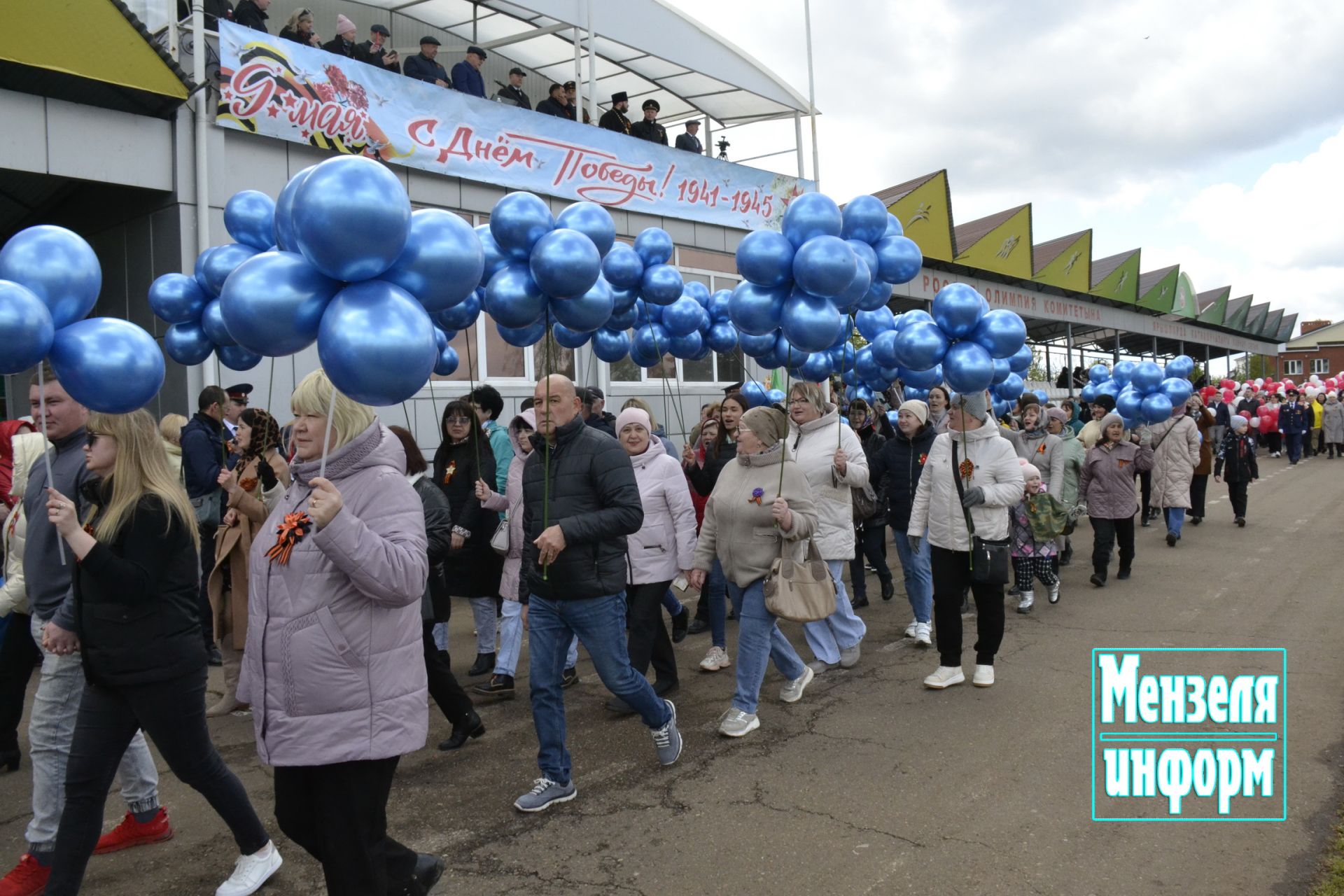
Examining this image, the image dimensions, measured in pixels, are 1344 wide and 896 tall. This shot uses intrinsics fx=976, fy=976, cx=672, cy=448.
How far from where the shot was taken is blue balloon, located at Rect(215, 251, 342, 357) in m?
2.96

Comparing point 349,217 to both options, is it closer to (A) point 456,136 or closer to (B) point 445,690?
(B) point 445,690

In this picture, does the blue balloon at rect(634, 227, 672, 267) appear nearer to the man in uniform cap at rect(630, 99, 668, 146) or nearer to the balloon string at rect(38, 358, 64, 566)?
the balloon string at rect(38, 358, 64, 566)

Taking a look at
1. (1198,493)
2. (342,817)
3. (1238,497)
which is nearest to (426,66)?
(342,817)

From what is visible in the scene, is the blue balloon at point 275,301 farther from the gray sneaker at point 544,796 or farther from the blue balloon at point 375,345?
the gray sneaker at point 544,796

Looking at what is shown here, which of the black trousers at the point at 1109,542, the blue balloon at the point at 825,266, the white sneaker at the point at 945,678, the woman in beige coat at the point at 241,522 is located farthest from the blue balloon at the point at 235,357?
the black trousers at the point at 1109,542

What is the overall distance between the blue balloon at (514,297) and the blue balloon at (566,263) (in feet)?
0.50

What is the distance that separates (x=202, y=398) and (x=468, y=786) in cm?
Result: 361

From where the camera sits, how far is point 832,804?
4.21 meters

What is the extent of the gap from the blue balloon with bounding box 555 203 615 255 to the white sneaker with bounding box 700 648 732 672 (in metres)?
2.78

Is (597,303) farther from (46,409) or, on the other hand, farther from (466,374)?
(466,374)

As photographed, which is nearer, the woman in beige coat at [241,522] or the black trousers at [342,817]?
the black trousers at [342,817]

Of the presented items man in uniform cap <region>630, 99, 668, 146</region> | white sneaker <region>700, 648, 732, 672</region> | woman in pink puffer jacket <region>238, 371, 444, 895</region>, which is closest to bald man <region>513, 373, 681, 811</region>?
woman in pink puffer jacket <region>238, 371, 444, 895</region>

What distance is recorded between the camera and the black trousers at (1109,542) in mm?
9078

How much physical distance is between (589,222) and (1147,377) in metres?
6.80
